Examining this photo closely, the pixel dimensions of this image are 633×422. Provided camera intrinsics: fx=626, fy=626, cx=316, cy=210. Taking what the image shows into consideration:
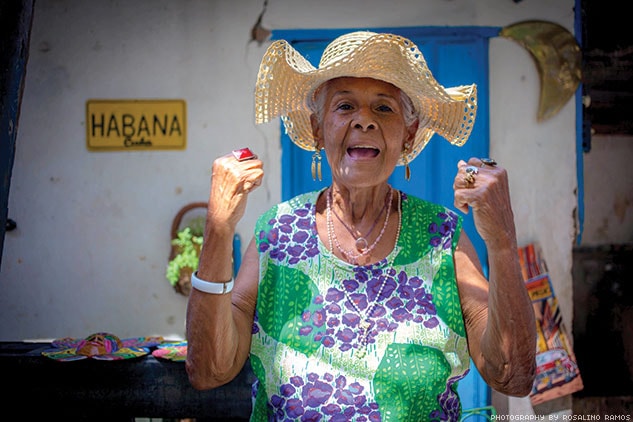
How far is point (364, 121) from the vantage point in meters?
2.06

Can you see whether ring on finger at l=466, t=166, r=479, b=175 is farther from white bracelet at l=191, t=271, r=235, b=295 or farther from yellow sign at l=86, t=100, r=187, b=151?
yellow sign at l=86, t=100, r=187, b=151

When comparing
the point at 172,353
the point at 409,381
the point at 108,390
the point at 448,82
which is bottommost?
the point at 108,390

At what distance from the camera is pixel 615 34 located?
164 inches

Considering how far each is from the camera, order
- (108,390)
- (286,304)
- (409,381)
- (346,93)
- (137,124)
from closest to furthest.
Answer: (409,381) → (286,304) → (346,93) → (108,390) → (137,124)

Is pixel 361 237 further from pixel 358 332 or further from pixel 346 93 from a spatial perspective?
pixel 346 93

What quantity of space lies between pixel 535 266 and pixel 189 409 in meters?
2.34

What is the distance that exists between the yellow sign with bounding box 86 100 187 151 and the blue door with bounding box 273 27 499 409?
90cm

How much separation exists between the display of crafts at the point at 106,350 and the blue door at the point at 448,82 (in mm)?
1521

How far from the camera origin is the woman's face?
2.07m

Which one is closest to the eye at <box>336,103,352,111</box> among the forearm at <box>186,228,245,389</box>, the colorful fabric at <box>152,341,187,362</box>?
the forearm at <box>186,228,245,389</box>

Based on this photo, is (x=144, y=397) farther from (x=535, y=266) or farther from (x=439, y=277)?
(x=535, y=266)

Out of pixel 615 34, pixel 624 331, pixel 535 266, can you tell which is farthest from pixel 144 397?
pixel 615 34

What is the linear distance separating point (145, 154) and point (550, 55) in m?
2.75

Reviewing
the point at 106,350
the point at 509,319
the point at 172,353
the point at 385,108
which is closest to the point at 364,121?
the point at 385,108
